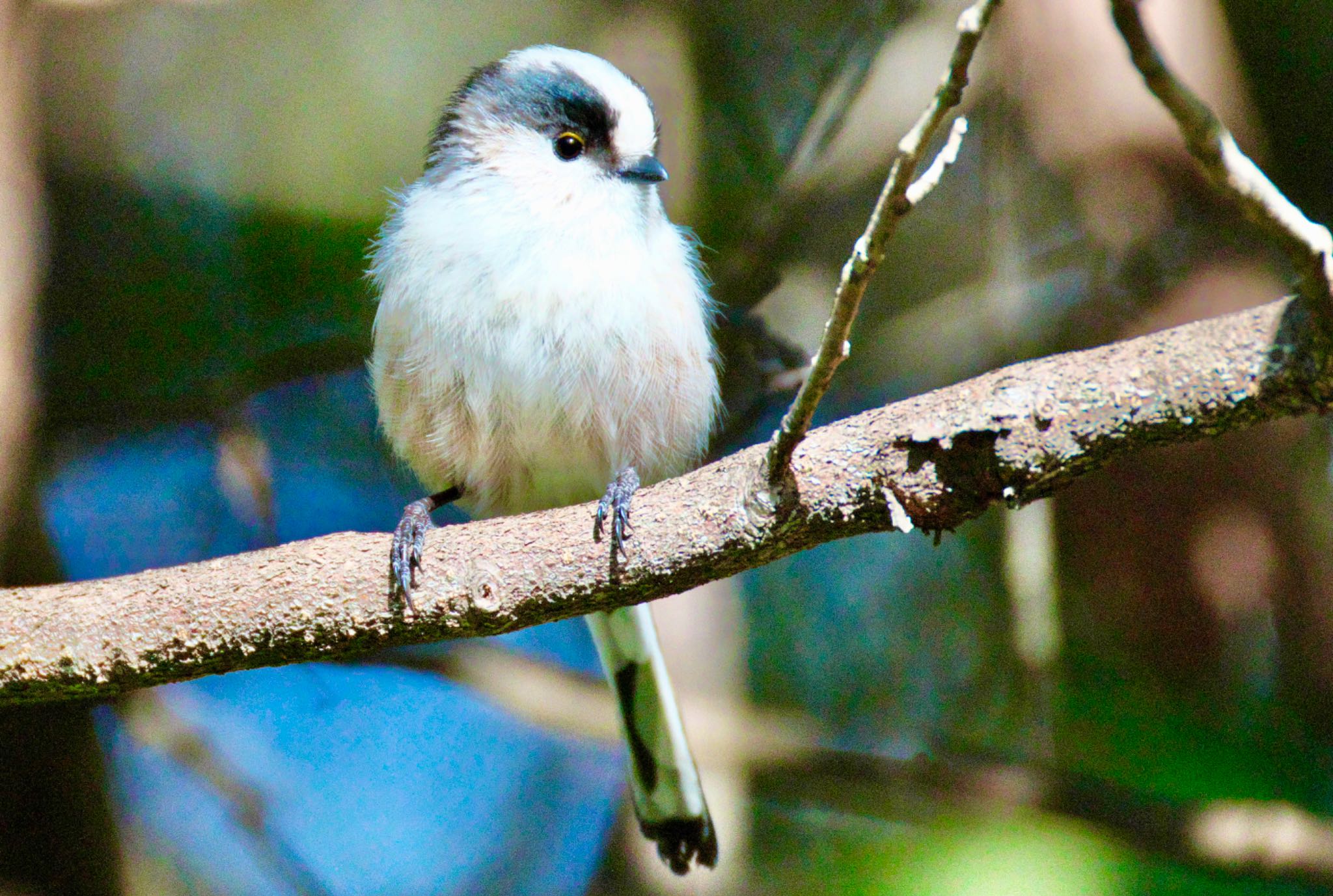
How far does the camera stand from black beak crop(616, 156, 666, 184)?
159 centimetres

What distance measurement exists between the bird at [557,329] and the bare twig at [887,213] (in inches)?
24.6

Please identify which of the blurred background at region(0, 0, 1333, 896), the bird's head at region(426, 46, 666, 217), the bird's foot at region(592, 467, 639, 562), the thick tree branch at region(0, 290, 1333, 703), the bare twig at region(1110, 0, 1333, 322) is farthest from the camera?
the blurred background at region(0, 0, 1333, 896)

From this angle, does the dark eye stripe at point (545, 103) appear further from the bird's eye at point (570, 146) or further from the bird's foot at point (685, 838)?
the bird's foot at point (685, 838)

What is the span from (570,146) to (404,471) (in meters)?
0.84

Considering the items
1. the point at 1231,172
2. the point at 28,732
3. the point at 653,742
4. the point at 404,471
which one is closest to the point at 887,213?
the point at 1231,172

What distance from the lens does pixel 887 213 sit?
0.75 m

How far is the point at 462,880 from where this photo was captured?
2.00 meters

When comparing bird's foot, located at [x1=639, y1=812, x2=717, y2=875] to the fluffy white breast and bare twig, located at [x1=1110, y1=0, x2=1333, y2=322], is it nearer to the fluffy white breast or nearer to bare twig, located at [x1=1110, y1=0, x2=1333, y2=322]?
the fluffy white breast

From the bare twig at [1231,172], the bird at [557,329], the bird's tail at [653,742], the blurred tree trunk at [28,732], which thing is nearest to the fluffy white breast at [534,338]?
the bird at [557,329]

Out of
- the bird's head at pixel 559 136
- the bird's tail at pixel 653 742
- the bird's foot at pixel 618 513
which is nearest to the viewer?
the bird's foot at pixel 618 513

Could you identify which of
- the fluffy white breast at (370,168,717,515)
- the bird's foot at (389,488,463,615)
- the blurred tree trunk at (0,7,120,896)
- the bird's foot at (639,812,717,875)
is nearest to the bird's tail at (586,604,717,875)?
the bird's foot at (639,812,717,875)

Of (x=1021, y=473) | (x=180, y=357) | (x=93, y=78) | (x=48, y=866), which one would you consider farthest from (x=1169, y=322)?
(x=48, y=866)

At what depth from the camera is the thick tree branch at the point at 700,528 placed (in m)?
0.86

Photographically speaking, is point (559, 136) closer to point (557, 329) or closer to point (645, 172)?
point (645, 172)
